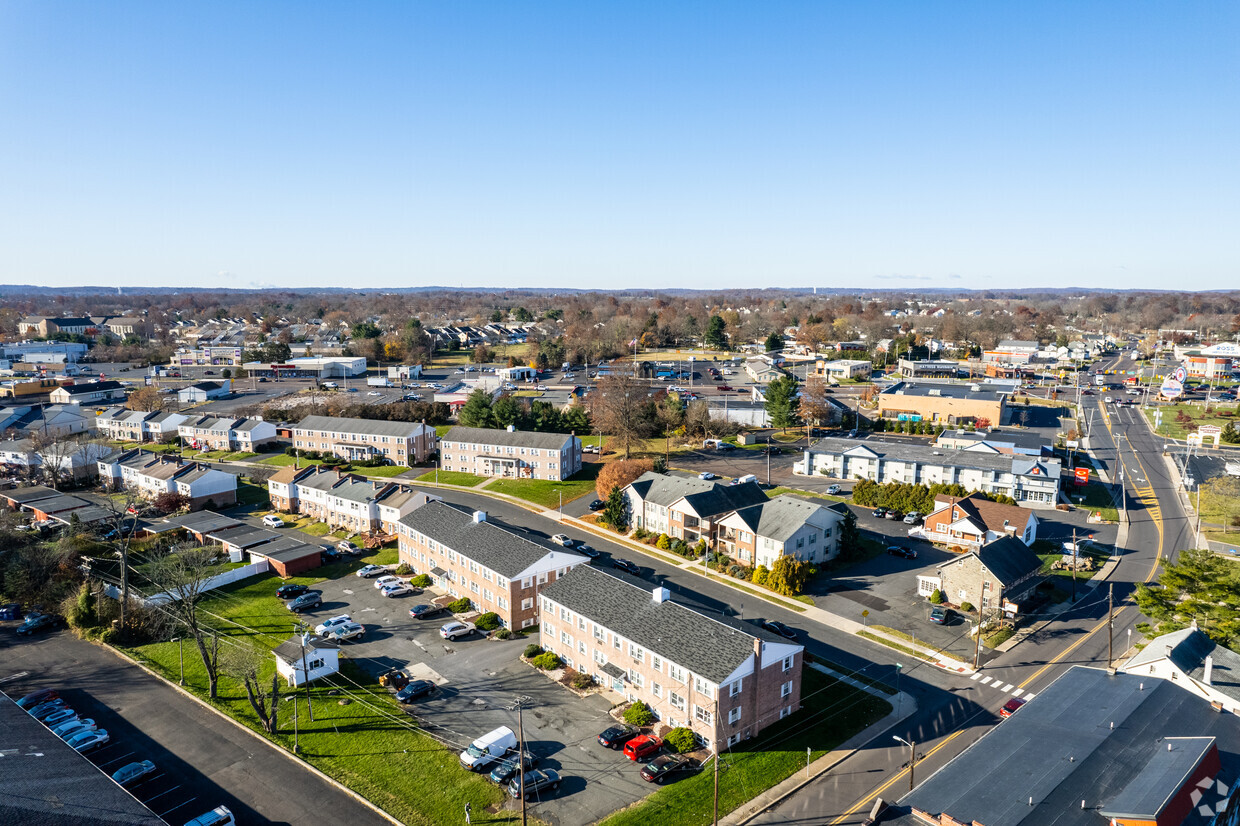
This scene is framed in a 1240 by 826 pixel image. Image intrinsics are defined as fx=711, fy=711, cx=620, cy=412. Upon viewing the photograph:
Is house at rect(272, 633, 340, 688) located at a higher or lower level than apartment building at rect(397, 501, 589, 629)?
lower

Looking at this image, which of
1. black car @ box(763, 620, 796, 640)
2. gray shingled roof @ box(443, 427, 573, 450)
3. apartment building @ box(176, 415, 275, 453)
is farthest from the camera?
apartment building @ box(176, 415, 275, 453)

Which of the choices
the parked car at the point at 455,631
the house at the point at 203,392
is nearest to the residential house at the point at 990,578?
the parked car at the point at 455,631

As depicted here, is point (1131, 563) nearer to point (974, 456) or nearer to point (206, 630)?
point (974, 456)

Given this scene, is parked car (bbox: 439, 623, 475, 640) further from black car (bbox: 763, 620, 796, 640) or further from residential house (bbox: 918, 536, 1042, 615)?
residential house (bbox: 918, 536, 1042, 615)

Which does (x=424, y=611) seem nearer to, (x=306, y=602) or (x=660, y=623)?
(x=306, y=602)

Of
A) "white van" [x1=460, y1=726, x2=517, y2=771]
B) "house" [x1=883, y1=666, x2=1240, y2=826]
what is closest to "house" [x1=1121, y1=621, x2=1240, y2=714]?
"house" [x1=883, y1=666, x2=1240, y2=826]

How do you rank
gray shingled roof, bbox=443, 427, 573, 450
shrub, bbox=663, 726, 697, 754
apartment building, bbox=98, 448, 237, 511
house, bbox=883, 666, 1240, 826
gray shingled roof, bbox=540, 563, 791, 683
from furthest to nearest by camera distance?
gray shingled roof, bbox=443, 427, 573, 450 < apartment building, bbox=98, 448, 237, 511 < gray shingled roof, bbox=540, 563, 791, 683 < shrub, bbox=663, 726, 697, 754 < house, bbox=883, 666, 1240, 826

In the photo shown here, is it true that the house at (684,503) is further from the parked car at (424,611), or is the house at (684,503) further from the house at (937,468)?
the parked car at (424,611)
